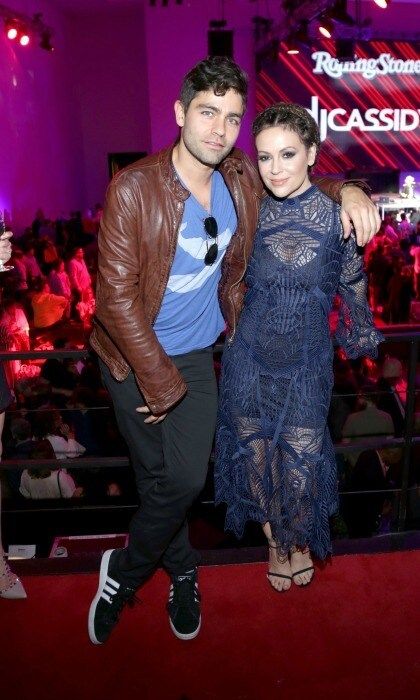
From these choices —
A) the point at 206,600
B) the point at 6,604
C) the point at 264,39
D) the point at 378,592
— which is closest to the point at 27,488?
the point at 6,604

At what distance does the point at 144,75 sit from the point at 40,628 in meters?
17.0

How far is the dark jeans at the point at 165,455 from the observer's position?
6.18 feet

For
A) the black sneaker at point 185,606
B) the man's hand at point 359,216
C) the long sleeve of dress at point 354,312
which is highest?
the man's hand at point 359,216

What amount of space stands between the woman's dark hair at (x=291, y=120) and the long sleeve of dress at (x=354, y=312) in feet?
1.12

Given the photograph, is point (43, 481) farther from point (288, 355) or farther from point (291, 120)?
point (291, 120)

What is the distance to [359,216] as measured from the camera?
1780mm

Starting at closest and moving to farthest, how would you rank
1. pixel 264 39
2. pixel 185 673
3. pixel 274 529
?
pixel 185 673
pixel 274 529
pixel 264 39

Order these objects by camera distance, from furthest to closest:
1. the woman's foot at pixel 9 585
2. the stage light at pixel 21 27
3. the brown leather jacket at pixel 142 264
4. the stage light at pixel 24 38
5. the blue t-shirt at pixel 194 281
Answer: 1. the stage light at pixel 24 38
2. the stage light at pixel 21 27
3. the woman's foot at pixel 9 585
4. the blue t-shirt at pixel 194 281
5. the brown leather jacket at pixel 142 264

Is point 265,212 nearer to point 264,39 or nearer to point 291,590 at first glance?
point 291,590

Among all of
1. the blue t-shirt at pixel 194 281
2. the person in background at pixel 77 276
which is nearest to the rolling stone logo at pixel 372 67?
the person in background at pixel 77 276

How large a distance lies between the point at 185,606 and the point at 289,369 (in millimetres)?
859

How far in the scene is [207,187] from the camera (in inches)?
73.8

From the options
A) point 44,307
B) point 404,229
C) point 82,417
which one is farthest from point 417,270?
point 82,417

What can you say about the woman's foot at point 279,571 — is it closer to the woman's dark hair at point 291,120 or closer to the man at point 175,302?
the man at point 175,302
